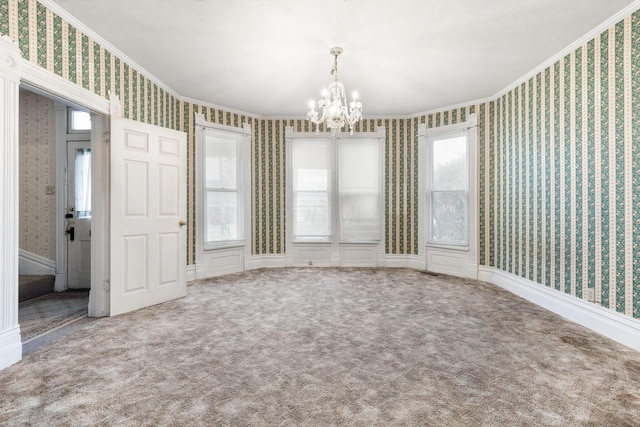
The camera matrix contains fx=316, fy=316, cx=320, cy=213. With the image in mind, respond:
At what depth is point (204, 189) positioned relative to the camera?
536 cm

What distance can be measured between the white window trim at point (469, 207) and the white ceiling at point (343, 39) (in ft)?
2.72

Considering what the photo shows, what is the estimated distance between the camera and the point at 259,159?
20.1 feet

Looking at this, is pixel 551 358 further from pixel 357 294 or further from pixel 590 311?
pixel 357 294

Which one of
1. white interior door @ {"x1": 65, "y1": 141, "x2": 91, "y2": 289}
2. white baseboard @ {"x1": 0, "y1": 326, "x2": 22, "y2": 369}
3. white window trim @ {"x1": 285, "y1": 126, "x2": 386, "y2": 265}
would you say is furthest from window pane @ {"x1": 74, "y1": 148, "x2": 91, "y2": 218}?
white window trim @ {"x1": 285, "y1": 126, "x2": 386, "y2": 265}

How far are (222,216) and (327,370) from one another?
13.1 feet

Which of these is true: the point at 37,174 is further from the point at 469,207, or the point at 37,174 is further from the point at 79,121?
the point at 469,207

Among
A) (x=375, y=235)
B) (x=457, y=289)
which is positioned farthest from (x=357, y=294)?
(x=375, y=235)

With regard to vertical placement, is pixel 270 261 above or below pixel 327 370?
above

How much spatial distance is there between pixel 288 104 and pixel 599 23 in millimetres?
3962

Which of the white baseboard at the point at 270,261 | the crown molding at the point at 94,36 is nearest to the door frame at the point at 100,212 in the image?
the crown molding at the point at 94,36

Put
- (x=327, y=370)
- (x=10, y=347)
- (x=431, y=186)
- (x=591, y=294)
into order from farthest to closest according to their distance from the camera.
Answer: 1. (x=431, y=186)
2. (x=591, y=294)
3. (x=10, y=347)
4. (x=327, y=370)

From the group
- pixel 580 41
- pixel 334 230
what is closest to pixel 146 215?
pixel 334 230

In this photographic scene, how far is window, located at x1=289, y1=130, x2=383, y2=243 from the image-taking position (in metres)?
6.14

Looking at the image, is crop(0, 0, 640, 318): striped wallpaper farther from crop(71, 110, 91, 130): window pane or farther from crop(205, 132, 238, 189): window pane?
crop(71, 110, 91, 130): window pane
